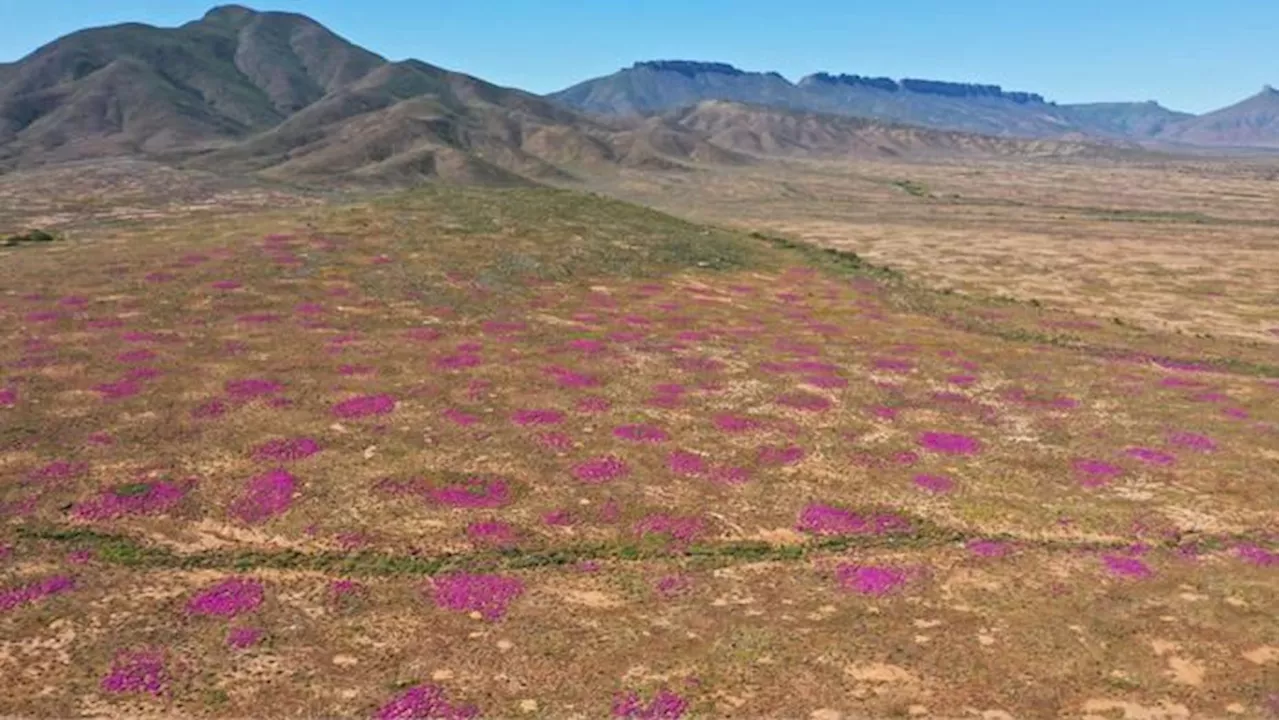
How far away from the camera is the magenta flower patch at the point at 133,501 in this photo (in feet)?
132

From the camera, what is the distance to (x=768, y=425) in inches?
2157

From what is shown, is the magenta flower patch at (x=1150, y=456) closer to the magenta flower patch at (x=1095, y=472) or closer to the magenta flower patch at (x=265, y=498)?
the magenta flower patch at (x=1095, y=472)

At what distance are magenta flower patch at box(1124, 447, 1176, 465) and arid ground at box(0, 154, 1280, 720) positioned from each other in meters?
0.31

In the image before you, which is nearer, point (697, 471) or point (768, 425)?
point (697, 471)

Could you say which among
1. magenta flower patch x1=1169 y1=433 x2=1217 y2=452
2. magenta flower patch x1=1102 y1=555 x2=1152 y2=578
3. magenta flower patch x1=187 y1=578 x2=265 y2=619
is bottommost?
magenta flower patch x1=1102 y1=555 x2=1152 y2=578

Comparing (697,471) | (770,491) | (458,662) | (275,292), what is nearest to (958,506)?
(770,491)

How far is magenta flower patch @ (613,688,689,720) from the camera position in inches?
1057

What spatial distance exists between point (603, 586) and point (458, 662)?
7.38 meters

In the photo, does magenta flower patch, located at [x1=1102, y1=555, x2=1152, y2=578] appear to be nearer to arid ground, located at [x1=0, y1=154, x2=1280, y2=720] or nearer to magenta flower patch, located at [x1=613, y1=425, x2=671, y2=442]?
arid ground, located at [x1=0, y1=154, x2=1280, y2=720]

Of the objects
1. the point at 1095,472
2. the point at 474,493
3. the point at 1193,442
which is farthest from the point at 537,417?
the point at 1193,442

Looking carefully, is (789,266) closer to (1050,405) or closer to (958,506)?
(1050,405)

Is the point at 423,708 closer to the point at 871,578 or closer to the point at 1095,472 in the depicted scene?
the point at 871,578

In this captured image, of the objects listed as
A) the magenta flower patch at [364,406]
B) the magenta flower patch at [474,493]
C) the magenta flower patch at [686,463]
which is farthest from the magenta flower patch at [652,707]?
the magenta flower patch at [364,406]

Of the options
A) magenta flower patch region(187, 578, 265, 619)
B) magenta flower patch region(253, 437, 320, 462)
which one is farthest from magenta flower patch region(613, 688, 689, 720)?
magenta flower patch region(253, 437, 320, 462)
